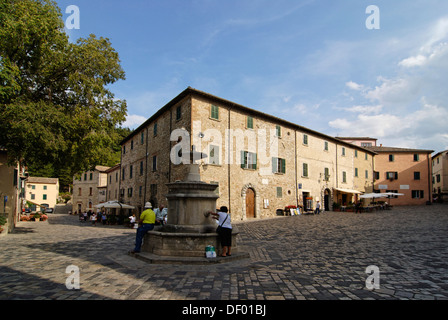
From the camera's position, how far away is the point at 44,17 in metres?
11.7

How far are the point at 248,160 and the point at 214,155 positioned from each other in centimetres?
368

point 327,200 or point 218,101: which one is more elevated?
point 218,101

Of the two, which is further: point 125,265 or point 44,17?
point 44,17

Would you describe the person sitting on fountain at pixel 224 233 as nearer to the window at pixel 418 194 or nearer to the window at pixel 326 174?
the window at pixel 326 174

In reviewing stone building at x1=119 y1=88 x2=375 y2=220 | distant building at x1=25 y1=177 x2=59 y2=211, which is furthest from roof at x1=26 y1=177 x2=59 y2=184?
stone building at x1=119 y1=88 x2=375 y2=220

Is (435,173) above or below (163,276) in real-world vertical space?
→ above

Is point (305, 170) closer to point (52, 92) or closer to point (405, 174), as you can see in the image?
point (405, 174)

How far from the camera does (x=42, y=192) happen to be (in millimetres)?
56469

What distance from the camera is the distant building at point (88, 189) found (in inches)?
2021

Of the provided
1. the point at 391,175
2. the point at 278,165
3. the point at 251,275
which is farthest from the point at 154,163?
the point at 391,175

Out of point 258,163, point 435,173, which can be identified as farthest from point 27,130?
point 435,173
